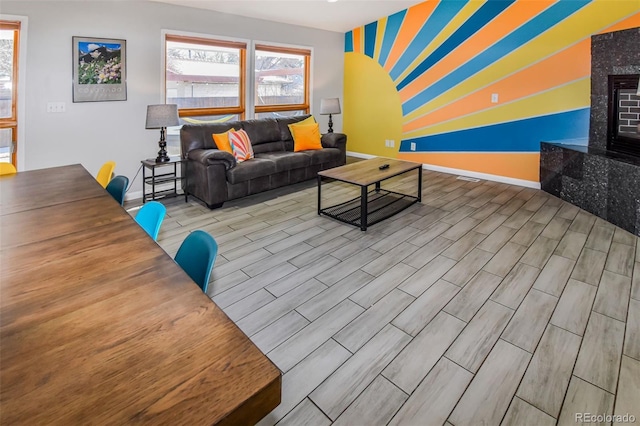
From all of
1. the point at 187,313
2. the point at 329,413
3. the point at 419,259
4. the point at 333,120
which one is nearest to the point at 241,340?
the point at 187,313

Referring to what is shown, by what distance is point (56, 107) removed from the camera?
3990 millimetres

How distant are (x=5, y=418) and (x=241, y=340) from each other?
42cm

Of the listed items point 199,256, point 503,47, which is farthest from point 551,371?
point 503,47

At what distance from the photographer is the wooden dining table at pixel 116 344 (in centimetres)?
66

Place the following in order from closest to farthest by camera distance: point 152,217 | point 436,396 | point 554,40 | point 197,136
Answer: point 436,396 → point 152,217 → point 554,40 → point 197,136

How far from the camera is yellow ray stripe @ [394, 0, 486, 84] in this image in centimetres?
509

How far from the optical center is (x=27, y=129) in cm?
385

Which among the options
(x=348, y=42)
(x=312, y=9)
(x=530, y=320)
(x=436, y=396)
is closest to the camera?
(x=436, y=396)

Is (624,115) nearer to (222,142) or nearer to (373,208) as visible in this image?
(373,208)

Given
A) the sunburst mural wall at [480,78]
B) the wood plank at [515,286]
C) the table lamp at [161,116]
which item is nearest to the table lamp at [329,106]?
the sunburst mural wall at [480,78]

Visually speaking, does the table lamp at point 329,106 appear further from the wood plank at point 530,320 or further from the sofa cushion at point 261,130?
the wood plank at point 530,320

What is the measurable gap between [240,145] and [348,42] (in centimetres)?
370

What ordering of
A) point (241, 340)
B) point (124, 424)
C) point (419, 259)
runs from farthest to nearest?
point (419, 259)
point (241, 340)
point (124, 424)

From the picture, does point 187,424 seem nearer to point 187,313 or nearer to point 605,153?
point 187,313
